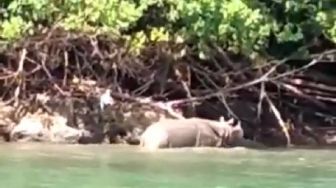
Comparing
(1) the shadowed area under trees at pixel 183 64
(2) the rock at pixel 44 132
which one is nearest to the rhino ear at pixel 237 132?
(1) the shadowed area under trees at pixel 183 64

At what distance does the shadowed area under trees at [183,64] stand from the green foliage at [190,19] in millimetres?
17

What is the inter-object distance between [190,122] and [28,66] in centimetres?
287

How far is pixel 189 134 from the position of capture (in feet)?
49.6

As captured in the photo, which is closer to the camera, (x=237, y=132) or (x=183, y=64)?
(x=237, y=132)

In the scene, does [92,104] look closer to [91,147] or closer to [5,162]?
[91,147]

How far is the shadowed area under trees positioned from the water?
154 centimetres

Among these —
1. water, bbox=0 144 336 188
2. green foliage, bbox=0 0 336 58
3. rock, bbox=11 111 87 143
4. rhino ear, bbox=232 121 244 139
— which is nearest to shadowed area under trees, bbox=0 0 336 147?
green foliage, bbox=0 0 336 58

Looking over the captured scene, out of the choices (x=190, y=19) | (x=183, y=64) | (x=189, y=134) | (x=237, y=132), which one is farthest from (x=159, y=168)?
(x=183, y=64)

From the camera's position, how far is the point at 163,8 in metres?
16.0

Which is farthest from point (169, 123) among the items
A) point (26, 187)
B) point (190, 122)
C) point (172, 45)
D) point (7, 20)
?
point (26, 187)

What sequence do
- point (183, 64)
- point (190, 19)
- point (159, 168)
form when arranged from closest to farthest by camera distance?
Answer: 1. point (159, 168)
2. point (190, 19)
3. point (183, 64)

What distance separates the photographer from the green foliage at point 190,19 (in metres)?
15.1

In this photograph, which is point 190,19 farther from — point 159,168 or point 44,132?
point 159,168

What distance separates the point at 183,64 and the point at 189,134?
2.14m
